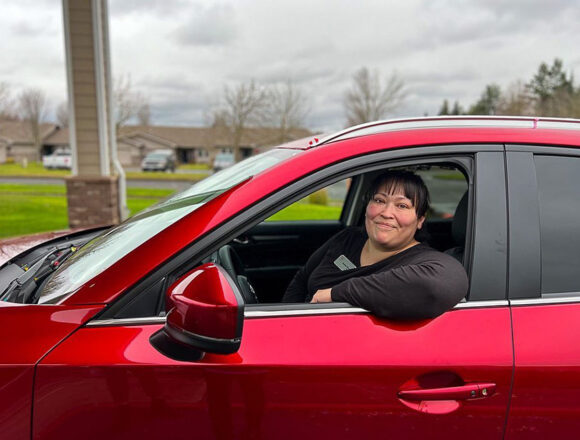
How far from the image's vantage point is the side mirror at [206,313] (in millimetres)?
1167

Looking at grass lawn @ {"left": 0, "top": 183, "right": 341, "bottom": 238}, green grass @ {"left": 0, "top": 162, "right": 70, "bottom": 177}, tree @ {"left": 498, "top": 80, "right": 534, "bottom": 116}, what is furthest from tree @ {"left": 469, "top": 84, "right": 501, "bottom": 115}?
grass lawn @ {"left": 0, "top": 183, "right": 341, "bottom": 238}

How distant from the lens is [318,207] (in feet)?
42.8

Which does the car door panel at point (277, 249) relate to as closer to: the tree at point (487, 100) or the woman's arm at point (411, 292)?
the woman's arm at point (411, 292)

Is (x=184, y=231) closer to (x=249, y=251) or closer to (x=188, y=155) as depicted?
(x=249, y=251)

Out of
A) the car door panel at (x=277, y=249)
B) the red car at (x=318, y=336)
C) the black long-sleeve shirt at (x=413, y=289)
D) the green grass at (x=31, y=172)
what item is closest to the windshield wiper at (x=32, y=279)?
the red car at (x=318, y=336)

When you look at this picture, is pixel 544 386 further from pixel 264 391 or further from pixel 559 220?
pixel 264 391

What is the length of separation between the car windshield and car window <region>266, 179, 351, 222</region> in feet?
13.8

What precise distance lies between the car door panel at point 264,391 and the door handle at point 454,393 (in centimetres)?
1

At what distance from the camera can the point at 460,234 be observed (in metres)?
1.78

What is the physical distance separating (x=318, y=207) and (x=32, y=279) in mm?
11486

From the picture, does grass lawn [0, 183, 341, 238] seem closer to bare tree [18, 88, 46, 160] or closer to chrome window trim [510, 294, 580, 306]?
chrome window trim [510, 294, 580, 306]

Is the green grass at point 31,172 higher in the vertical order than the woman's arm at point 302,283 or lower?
higher

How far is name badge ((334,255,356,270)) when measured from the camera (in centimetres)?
189

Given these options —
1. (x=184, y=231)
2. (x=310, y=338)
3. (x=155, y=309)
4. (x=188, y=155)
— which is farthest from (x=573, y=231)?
(x=188, y=155)
